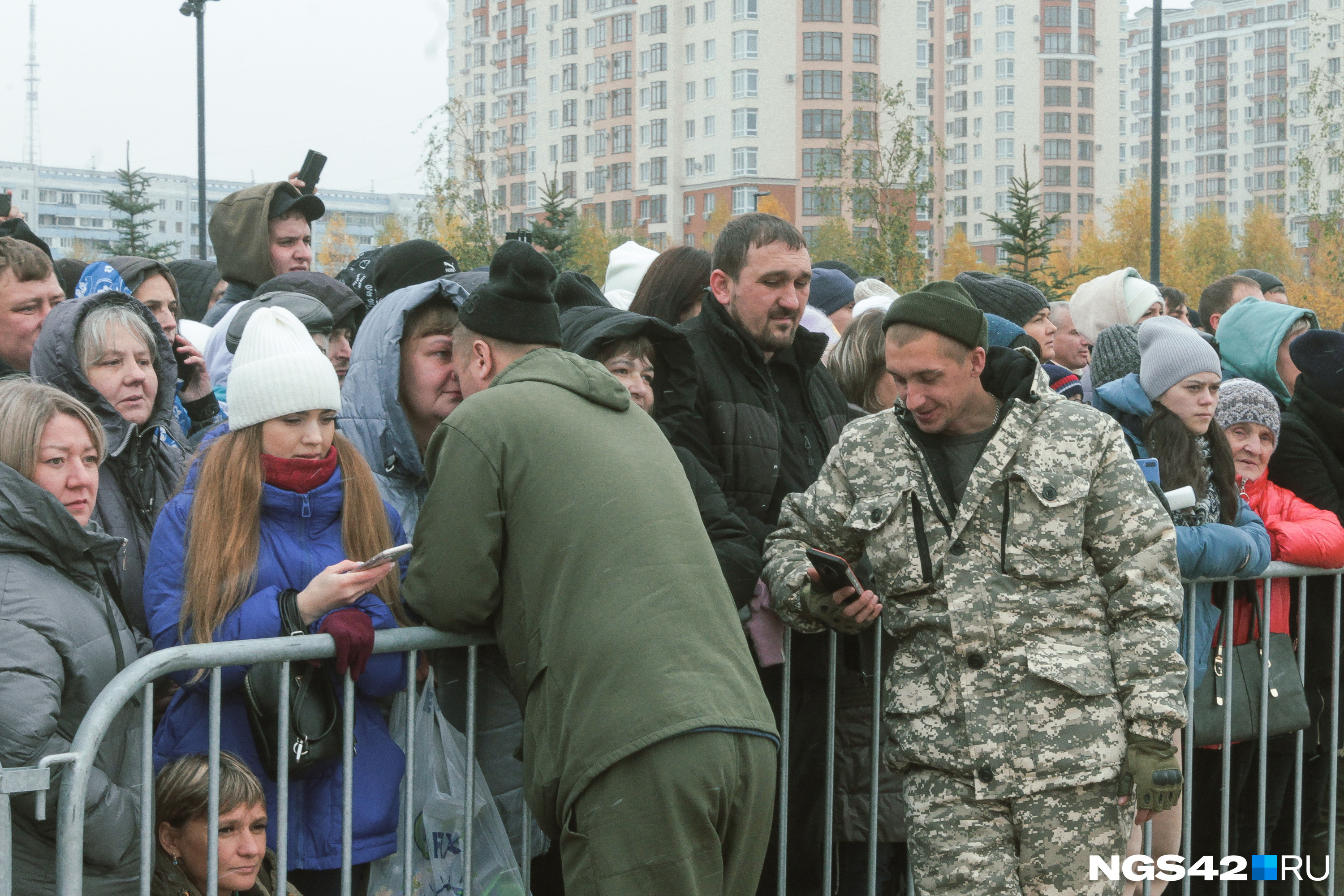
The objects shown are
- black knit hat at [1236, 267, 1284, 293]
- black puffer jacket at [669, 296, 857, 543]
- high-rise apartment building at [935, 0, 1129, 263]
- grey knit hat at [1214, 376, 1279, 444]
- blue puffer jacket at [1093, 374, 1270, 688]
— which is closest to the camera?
black puffer jacket at [669, 296, 857, 543]

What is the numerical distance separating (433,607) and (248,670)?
19.2 inches

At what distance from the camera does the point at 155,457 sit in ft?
12.8

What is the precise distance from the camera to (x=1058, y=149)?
99500mm

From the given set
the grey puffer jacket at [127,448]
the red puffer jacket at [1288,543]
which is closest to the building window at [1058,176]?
the red puffer jacket at [1288,543]

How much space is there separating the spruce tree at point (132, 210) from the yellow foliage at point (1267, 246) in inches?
1776

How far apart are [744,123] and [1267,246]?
33.0m

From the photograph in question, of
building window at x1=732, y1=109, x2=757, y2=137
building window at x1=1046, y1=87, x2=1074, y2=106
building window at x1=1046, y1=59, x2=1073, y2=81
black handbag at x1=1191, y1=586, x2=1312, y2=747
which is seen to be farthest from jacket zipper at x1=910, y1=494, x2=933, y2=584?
building window at x1=1046, y1=59, x2=1073, y2=81

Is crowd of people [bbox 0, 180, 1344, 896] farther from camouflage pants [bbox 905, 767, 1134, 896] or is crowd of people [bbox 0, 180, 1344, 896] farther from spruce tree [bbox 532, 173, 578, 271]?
spruce tree [bbox 532, 173, 578, 271]

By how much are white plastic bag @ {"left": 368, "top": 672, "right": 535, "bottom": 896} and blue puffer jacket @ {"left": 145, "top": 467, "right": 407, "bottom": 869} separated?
0.20 feet

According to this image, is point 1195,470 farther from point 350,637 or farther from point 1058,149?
point 1058,149

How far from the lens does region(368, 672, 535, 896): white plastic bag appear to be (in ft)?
11.2

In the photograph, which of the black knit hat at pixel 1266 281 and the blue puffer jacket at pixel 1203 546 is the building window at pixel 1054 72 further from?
the blue puffer jacket at pixel 1203 546

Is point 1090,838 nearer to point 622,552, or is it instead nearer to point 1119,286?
point 622,552

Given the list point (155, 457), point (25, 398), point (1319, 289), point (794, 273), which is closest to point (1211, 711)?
point (794, 273)
